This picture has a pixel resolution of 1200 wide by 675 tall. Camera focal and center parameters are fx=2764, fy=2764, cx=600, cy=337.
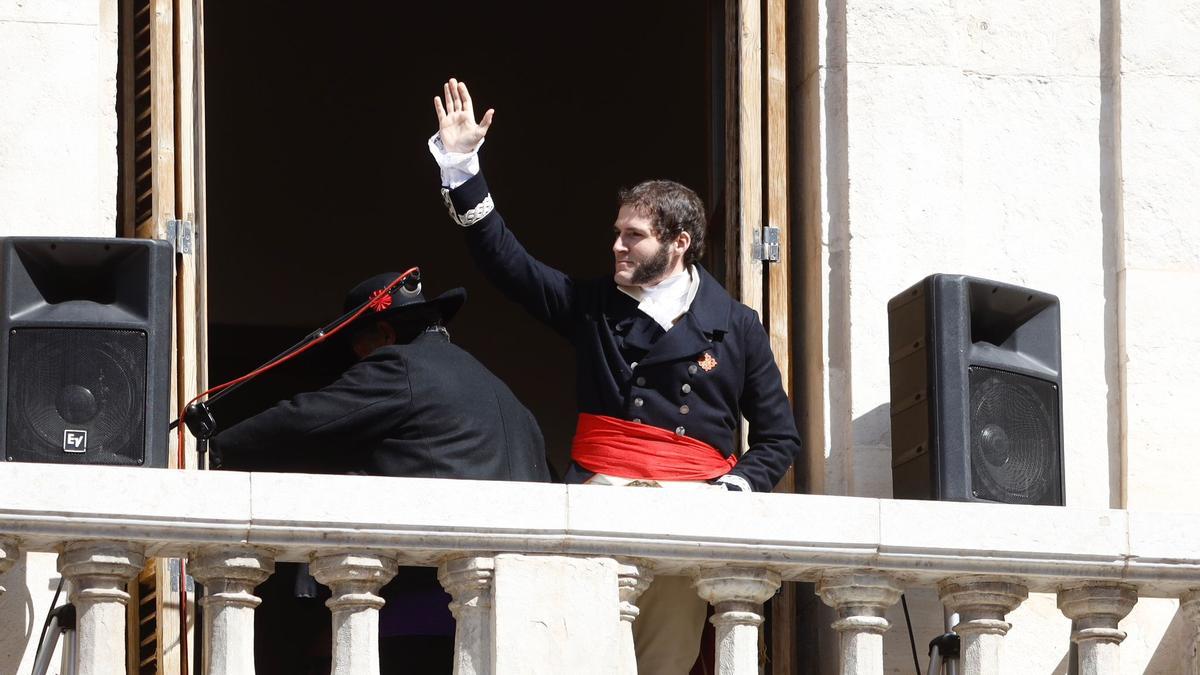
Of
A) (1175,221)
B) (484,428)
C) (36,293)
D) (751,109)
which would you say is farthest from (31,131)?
(1175,221)

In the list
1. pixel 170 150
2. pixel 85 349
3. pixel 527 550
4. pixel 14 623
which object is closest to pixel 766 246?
pixel 170 150

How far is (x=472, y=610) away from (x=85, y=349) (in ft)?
4.01

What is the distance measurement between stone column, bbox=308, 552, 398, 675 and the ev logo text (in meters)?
0.70

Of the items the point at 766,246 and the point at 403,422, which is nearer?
the point at 403,422

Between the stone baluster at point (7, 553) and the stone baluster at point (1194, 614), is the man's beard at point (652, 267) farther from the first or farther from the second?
the stone baluster at point (7, 553)

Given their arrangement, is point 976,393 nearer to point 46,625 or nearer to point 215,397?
point 215,397

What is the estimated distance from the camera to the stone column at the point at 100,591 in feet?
20.5

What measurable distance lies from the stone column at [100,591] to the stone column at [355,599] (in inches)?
17.2

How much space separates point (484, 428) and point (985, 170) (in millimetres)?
1787

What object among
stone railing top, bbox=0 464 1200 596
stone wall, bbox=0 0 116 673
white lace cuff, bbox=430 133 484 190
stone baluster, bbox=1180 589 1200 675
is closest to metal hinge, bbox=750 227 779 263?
white lace cuff, bbox=430 133 484 190

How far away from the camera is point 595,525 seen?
6.48 m

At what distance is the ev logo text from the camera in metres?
6.73

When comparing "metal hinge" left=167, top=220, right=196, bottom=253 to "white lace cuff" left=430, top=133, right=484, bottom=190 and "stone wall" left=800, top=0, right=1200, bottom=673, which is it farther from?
"stone wall" left=800, top=0, right=1200, bottom=673

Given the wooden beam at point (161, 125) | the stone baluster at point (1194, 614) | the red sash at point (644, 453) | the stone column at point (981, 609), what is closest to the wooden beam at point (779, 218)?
the red sash at point (644, 453)
